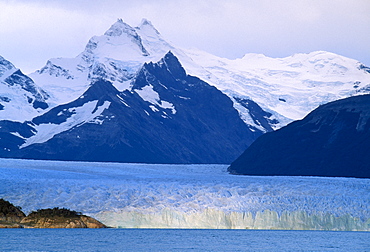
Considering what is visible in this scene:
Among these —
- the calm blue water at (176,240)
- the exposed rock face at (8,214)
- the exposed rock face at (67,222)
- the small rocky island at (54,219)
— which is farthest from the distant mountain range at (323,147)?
the exposed rock face at (8,214)

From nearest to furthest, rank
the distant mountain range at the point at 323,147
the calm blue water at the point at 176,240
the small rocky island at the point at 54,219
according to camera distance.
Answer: the calm blue water at the point at 176,240, the small rocky island at the point at 54,219, the distant mountain range at the point at 323,147

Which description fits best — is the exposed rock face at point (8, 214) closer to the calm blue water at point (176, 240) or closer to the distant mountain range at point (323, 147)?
the calm blue water at point (176, 240)

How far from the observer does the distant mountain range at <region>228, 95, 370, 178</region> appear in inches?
4776

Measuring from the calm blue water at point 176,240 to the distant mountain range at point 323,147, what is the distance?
62.6 meters

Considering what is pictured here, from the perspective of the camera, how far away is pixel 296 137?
13800 cm

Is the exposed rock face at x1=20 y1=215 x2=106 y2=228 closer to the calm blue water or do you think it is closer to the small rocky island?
the small rocky island

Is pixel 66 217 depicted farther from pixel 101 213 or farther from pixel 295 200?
pixel 295 200

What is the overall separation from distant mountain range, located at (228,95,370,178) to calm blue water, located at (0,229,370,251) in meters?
62.6

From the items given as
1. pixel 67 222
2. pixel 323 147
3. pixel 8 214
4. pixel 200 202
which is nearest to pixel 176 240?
pixel 200 202

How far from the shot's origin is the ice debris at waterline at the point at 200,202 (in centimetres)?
5631

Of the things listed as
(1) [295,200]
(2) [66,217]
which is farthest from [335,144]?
(2) [66,217]

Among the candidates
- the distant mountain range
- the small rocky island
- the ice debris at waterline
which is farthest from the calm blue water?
the distant mountain range

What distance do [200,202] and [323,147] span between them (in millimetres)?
75515

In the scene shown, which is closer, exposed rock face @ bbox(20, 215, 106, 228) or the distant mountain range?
exposed rock face @ bbox(20, 215, 106, 228)
